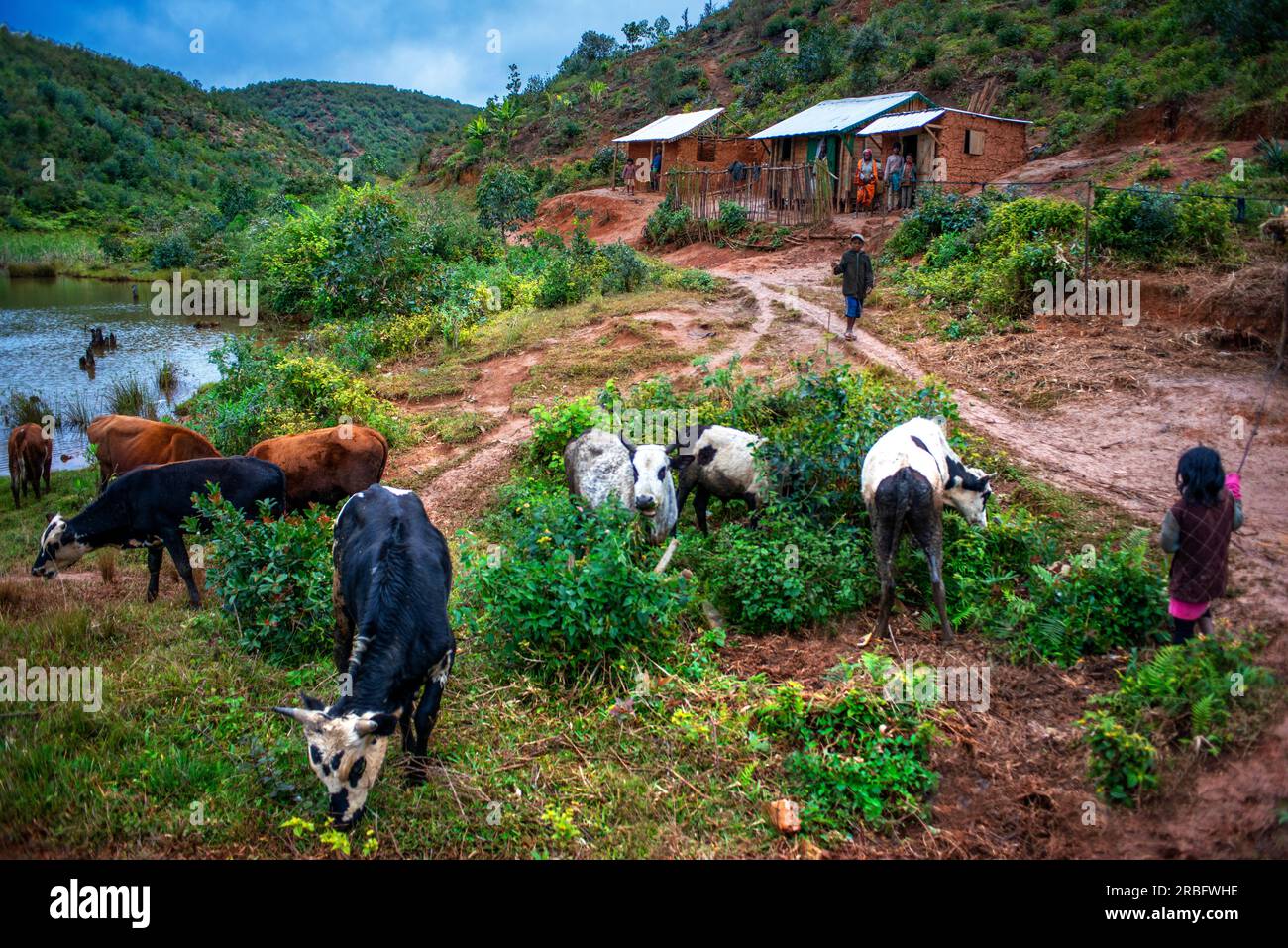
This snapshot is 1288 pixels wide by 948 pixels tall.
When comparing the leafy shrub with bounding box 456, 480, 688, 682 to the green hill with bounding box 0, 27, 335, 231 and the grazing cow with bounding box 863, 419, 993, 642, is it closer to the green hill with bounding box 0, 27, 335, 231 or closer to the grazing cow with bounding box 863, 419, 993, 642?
the grazing cow with bounding box 863, 419, 993, 642

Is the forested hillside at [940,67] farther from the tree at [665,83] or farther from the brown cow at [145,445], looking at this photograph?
the brown cow at [145,445]

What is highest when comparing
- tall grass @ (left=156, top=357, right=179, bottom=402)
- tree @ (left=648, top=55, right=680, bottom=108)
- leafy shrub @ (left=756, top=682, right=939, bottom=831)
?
tree @ (left=648, top=55, right=680, bottom=108)

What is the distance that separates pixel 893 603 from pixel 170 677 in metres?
5.84

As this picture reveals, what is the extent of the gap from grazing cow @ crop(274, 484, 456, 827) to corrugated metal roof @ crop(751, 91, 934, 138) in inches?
969

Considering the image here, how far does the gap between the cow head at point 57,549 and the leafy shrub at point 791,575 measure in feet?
19.6

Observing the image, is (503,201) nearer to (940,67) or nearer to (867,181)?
(867,181)

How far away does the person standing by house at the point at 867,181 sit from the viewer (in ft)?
80.3

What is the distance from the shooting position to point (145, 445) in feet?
34.0

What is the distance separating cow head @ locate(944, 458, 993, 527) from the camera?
7.92 metres

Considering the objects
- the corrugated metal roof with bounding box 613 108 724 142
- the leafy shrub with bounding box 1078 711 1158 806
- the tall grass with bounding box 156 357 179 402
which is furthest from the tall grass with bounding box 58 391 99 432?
the corrugated metal roof with bounding box 613 108 724 142

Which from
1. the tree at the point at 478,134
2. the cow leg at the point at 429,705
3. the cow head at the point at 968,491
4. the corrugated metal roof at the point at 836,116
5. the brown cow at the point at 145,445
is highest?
the tree at the point at 478,134

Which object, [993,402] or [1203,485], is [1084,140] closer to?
[993,402]

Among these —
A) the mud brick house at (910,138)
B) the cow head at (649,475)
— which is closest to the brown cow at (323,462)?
the cow head at (649,475)

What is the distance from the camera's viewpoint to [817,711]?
5.84 meters
